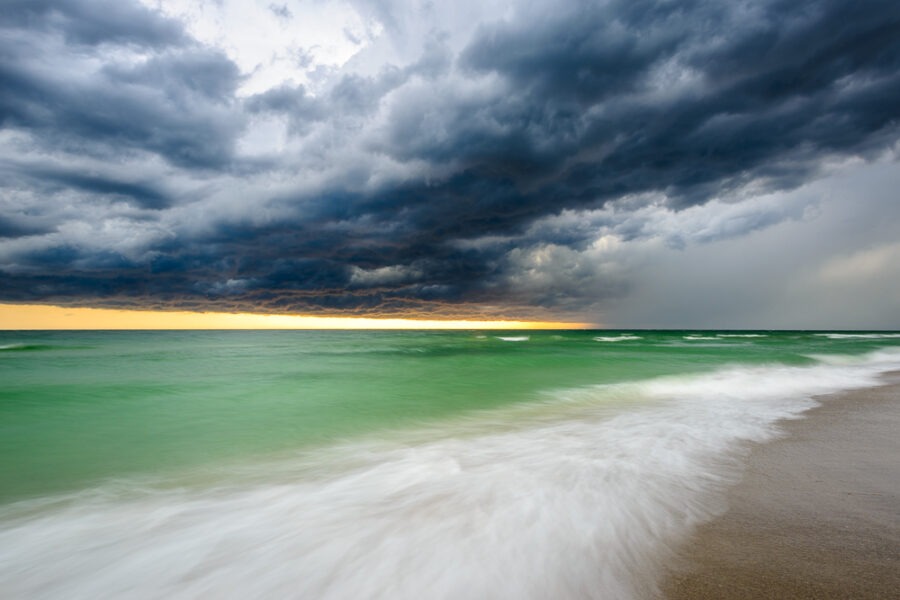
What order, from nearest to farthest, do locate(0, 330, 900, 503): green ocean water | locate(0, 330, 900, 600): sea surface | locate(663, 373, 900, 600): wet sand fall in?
locate(663, 373, 900, 600): wet sand
locate(0, 330, 900, 600): sea surface
locate(0, 330, 900, 503): green ocean water

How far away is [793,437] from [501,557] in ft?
17.0

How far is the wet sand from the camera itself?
2.21 metres

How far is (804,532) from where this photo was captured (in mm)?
2781

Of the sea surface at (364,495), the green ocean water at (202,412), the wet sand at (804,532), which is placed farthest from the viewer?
the green ocean water at (202,412)

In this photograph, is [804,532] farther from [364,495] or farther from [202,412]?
[202,412]

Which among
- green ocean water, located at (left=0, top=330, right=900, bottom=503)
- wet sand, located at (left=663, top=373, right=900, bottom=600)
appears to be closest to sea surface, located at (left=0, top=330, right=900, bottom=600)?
green ocean water, located at (left=0, top=330, right=900, bottom=503)

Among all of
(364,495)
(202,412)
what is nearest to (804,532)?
(364,495)

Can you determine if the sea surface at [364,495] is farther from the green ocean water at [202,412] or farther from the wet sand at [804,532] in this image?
the wet sand at [804,532]

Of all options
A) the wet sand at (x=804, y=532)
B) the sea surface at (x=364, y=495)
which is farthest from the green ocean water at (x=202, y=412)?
the wet sand at (x=804, y=532)

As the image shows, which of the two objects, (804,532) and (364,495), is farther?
(364,495)

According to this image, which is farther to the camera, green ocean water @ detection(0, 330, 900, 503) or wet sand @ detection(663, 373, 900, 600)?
green ocean water @ detection(0, 330, 900, 503)

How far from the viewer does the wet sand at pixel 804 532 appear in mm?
2207

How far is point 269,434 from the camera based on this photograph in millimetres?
7117

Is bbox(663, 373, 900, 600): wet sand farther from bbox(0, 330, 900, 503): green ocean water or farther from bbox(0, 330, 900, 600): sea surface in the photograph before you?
bbox(0, 330, 900, 503): green ocean water
